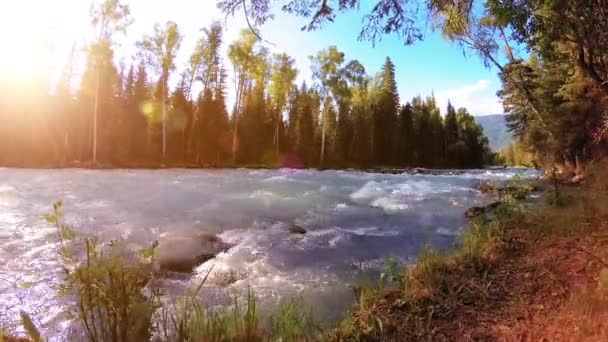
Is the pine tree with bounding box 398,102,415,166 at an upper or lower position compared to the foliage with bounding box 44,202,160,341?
upper

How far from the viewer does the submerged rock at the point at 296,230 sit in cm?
754

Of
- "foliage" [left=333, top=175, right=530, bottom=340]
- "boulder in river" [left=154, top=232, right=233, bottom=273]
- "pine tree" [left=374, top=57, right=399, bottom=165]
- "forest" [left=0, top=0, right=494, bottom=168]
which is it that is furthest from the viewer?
"pine tree" [left=374, top=57, right=399, bottom=165]

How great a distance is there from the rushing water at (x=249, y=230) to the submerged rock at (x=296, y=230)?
0.15 m

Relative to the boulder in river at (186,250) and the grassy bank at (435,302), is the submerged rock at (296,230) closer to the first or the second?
the boulder in river at (186,250)

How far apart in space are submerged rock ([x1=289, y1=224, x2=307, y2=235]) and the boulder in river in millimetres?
1447

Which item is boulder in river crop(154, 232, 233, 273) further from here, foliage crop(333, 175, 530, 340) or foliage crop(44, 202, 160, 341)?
foliage crop(44, 202, 160, 341)

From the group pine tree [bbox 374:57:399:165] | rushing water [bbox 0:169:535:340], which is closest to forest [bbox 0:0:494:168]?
pine tree [bbox 374:57:399:165]

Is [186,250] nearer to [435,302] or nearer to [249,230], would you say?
[249,230]

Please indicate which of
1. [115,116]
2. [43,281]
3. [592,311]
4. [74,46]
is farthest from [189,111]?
[592,311]

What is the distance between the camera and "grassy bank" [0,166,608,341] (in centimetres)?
225

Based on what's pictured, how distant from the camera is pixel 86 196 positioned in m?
11.3

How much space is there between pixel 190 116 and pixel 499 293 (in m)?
42.3

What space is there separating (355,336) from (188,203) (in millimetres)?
8189

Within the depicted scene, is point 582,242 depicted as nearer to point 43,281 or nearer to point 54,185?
point 43,281
